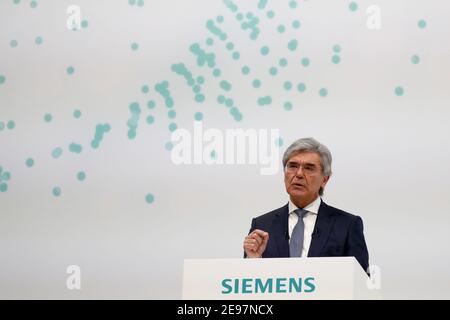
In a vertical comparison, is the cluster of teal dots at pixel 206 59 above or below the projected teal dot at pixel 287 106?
above

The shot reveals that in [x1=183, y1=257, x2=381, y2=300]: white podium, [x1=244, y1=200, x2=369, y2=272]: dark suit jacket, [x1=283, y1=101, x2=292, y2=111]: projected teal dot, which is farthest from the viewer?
[x1=283, y1=101, x2=292, y2=111]: projected teal dot

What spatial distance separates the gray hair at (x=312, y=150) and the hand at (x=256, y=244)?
0.32 meters

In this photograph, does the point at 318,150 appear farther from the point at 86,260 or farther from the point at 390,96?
the point at 86,260

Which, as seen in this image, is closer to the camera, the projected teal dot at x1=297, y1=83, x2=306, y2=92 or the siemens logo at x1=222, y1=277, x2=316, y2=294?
the siemens logo at x1=222, y1=277, x2=316, y2=294

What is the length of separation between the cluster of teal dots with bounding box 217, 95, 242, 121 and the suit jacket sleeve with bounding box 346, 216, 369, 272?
69 cm

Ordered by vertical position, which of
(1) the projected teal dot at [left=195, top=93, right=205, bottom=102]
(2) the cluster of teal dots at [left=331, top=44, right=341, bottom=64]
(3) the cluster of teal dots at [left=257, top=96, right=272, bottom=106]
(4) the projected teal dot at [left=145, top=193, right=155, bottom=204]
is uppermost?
(2) the cluster of teal dots at [left=331, top=44, right=341, bottom=64]

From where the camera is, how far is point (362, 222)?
238 cm

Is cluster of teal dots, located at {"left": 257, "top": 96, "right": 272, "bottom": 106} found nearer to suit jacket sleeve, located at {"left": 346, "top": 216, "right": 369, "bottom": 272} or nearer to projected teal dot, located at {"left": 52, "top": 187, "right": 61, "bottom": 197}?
suit jacket sleeve, located at {"left": 346, "top": 216, "right": 369, "bottom": 272}

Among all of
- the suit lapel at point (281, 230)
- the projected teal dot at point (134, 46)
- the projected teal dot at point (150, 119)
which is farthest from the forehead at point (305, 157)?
the projected teal dot at point (134, 46)

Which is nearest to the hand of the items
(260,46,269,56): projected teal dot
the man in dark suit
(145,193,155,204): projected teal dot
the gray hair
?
the man in dark suit

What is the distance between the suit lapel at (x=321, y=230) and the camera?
2.21 meters

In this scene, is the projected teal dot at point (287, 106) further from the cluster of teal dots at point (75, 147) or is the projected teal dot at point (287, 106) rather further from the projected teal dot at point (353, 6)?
the cluster of teal dots at point (75, 147)

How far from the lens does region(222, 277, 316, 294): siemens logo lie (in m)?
2.15

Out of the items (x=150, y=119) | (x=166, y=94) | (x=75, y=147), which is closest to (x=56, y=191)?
(x=75, y=147)
